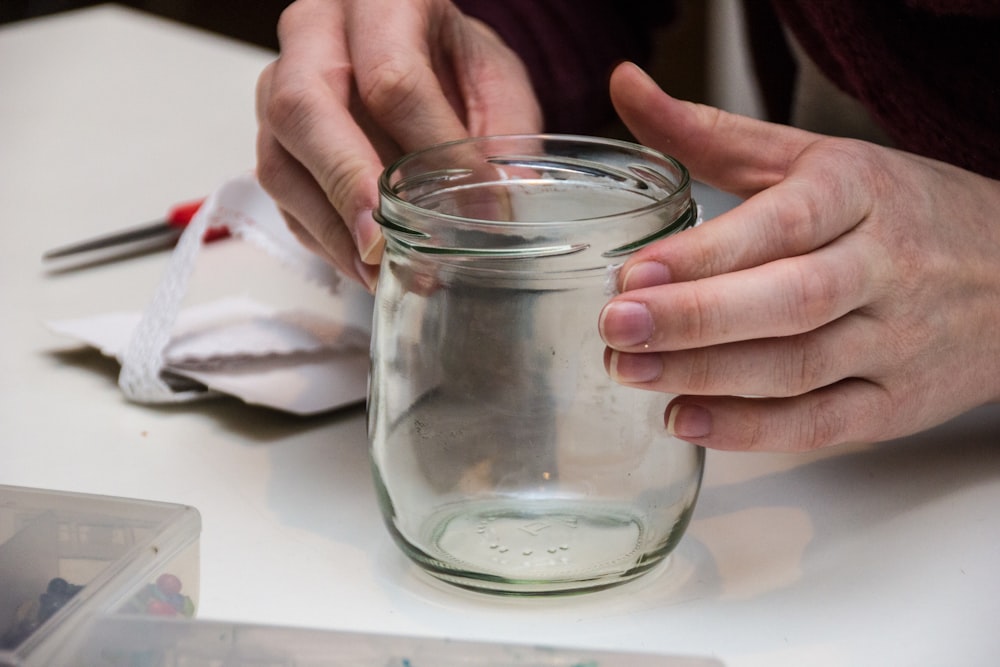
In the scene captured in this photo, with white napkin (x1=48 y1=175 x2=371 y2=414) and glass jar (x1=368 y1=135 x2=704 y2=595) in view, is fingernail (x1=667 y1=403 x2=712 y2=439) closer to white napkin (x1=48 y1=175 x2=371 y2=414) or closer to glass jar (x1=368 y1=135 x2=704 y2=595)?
glass jar (x1=368 y1=135 x2=704 y2=595)

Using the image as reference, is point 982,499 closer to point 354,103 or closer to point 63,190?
point 354,103

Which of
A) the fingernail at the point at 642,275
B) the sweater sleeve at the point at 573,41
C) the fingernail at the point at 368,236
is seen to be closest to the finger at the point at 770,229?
the fingernail at the point at 642,275

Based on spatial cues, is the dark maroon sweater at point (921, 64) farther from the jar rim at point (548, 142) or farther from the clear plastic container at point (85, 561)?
the clear plastic container at point (85, 561)

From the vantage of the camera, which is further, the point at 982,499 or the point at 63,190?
the point at 63,190

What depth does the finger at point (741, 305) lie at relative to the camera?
305mm

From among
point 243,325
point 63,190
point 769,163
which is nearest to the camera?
point 769,163

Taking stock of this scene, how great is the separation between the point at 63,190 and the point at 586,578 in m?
0.53

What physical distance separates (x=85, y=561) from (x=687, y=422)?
173 mm

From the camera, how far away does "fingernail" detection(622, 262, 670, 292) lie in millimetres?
309

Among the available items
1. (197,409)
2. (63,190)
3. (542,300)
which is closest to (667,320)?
(542,300)

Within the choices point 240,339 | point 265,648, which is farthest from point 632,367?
point 240,339

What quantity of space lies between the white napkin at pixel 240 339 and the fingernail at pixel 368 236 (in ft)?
0.33

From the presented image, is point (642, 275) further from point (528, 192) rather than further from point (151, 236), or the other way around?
point (151, 236)

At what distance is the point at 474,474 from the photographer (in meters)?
0.35
